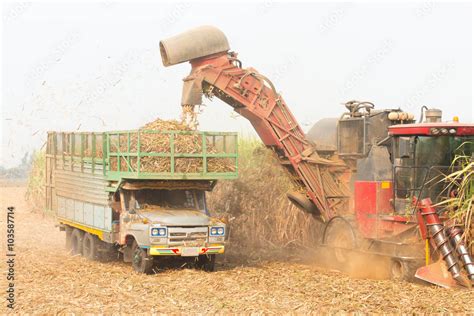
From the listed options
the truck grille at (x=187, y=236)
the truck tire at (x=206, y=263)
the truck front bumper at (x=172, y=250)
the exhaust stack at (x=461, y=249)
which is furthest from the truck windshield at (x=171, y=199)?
the exhaust stack at (x=461, y=249)

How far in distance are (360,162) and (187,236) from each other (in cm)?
363

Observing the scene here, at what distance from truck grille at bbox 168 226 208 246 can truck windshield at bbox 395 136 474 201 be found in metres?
3.76

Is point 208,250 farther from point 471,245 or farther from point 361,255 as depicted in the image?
point 471,245

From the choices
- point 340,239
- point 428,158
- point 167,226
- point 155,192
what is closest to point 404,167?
point 428,158

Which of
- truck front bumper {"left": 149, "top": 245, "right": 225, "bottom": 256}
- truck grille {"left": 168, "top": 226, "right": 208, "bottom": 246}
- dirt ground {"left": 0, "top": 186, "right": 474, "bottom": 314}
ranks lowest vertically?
dirt ground {"left": 0, "top": 186, "right": 474, "bottom": 314}

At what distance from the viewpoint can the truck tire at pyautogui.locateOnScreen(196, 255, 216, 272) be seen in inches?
586

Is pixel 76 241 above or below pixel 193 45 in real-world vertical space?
below

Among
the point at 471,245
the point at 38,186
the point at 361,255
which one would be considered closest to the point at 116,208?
the point at 361,255

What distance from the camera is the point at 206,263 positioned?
15.0 m

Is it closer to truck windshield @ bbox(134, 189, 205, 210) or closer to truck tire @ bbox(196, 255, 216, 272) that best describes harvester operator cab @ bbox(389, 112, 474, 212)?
truck tire @ bbox(196, 255, 216, 272)

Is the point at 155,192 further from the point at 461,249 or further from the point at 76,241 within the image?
the point at 461,249

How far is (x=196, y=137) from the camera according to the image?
15.2 meters

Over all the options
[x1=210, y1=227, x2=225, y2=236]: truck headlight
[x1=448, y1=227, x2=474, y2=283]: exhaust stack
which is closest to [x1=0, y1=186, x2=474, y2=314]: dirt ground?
[x1=448, y1=227, x2=474, y2=283]: exhaust stack

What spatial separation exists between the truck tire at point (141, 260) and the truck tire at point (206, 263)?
3.56 feet
